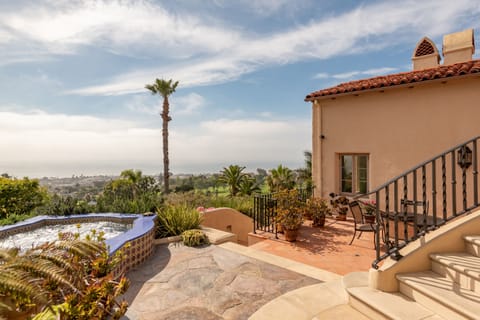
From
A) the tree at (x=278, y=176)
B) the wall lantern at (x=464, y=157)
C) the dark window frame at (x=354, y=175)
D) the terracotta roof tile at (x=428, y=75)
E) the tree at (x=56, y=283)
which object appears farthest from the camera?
the tree at (x=278, y=176)

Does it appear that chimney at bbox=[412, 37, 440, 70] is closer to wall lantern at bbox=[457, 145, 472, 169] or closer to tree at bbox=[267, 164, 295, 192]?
wall lantern at bbox=[457, 145, 472, 169]

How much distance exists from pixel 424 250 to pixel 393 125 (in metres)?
6.59

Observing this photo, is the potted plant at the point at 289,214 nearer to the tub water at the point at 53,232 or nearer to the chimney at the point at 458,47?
the tub water at the point at 53,232

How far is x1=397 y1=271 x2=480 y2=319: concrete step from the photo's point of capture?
2576 mm

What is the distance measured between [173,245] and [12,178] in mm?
7951

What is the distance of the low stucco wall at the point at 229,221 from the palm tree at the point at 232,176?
33.6 feet

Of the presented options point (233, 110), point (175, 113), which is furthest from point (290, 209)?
point (175, 113)

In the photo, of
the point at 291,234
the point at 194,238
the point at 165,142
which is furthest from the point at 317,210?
the point at 165,142

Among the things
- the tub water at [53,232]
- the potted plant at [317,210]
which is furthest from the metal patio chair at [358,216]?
the tub water at [53,232]

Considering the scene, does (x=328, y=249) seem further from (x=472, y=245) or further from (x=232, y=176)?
(x=232, y=176)

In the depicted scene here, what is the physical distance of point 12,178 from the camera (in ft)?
30.9

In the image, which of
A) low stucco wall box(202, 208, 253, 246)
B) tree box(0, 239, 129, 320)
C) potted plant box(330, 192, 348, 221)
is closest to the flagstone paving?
tree box(0, 239, 129, 320)

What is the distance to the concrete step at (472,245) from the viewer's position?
10.8ft

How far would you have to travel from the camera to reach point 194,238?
6359mm
